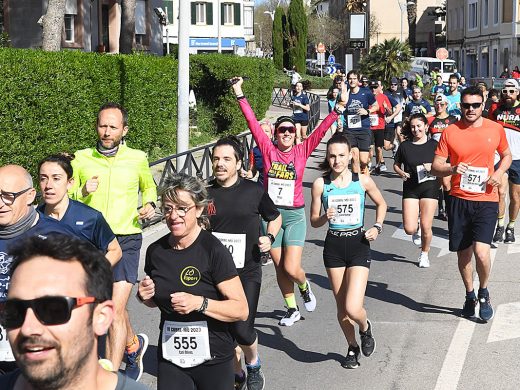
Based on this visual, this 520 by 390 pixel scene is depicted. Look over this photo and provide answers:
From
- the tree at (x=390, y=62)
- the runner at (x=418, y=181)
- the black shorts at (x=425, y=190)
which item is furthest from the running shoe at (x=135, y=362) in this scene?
Answer: the tree at (x=390, y=62)

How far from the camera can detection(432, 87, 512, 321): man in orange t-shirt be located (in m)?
8.60

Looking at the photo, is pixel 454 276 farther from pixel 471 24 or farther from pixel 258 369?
pixel 471 24

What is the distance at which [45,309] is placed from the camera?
2.49 metres

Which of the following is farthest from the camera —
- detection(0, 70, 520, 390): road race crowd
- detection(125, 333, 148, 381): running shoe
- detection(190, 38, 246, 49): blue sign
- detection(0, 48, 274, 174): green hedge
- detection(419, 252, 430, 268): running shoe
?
detection(190, 38, 246, 49): blue sign

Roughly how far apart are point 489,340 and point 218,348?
3559 millimetres

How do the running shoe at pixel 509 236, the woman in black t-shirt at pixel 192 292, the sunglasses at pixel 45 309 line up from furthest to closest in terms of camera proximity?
1. the running shoe at pixel 509 236
2. the woman in black t-shirt at pixel 192 292
3. the sunglasses at pixel 45 309

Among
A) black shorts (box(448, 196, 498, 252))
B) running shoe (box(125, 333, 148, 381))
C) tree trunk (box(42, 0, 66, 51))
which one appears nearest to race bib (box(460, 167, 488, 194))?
black shorts (box(448, 196, 498, 252))

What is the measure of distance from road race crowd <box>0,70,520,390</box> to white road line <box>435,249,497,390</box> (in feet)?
0.94

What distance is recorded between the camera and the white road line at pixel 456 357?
6926 mm

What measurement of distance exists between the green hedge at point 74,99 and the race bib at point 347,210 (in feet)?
24.2

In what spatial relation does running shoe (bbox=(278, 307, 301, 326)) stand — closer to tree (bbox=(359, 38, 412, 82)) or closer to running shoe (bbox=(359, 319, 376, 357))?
running shoe (bbox=(359, 319, 376, 357))

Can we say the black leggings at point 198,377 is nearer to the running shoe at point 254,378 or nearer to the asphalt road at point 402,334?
the running shoe at point 254,378

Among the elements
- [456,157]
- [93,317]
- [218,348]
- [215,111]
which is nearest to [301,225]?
[456,157]

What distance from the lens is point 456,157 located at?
885 centimetres
